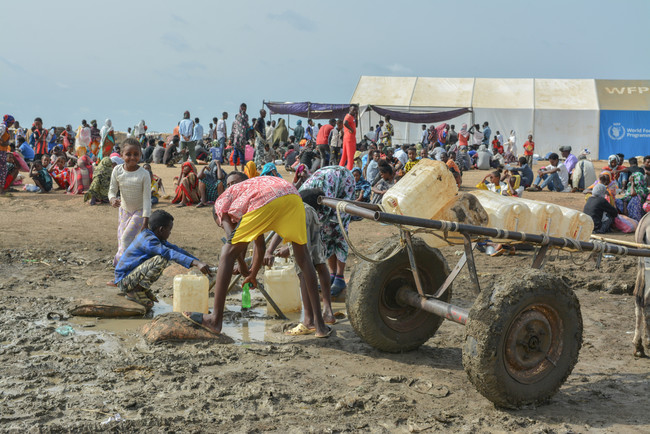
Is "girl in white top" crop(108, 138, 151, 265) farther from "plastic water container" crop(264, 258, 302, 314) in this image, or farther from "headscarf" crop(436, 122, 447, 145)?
"headscarf" crop(436, 122, 447, 145)

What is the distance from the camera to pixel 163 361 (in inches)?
187

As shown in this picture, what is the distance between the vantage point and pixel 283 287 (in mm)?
6449

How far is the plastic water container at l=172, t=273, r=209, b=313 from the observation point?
19.5 ft

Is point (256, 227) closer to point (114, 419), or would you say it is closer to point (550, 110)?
point (114, 419)

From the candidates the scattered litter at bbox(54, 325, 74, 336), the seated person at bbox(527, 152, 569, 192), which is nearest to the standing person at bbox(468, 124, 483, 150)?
the seated person at bbox(527, 152, 569, 192)

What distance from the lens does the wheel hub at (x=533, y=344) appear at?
Answer: 4.03 m

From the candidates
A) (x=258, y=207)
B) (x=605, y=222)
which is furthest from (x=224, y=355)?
(x=605, y=222)

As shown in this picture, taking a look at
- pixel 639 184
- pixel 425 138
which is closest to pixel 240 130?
pixel 425 138

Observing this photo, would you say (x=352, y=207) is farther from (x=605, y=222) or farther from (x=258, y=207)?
(x=605, y=222)

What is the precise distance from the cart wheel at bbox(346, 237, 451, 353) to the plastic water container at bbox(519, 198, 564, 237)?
3.12 ft

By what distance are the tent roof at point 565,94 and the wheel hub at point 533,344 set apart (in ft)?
84.8

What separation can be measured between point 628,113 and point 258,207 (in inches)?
1044

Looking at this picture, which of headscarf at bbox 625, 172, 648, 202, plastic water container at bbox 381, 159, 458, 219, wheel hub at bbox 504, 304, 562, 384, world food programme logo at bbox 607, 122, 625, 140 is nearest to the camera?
wheel hub at bbox 504, 304, 562, 384

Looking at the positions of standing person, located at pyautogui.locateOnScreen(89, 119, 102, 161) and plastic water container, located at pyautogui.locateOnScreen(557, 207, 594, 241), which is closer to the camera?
plastic water container, located at pyautogui.locateOnScreen(557, 207, 594, 241)
